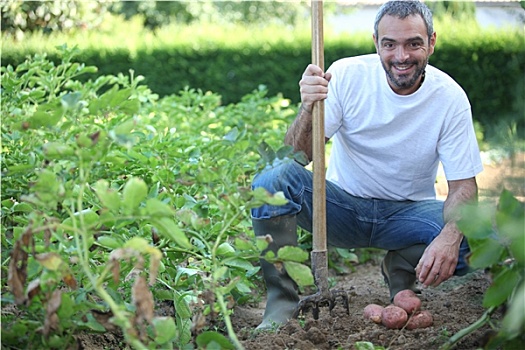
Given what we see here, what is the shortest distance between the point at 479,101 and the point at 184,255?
28.2 ft

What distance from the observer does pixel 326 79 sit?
8.43 ft

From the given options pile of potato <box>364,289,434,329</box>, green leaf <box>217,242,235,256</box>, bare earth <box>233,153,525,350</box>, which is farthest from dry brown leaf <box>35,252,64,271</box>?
pile of potato <box>364,289,434,329</box>

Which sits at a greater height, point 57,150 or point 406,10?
point 406,10

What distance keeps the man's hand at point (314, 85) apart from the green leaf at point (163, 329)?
Answer: 3.82 ft

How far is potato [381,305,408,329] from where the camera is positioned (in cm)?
241

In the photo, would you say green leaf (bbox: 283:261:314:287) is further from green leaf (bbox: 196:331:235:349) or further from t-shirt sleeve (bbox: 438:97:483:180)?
t-shirt sleeve (bbox: 438:97:483:180)

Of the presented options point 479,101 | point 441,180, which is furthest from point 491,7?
point 441,180

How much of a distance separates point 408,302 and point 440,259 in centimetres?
21

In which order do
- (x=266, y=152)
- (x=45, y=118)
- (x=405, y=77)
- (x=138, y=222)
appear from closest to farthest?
1. (x=45, y=118)
2. (x=266, y=152)
3. (x=138, y=222)
4. (x=405, y=77)

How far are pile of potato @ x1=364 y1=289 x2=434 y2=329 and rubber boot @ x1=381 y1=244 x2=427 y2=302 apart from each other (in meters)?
0.32

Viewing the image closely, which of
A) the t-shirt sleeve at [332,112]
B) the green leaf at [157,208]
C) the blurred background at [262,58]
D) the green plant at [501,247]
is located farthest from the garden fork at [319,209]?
the blurred background at [262,58]

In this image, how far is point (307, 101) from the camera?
257 centimetres

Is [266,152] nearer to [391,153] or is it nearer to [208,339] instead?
[208,339]

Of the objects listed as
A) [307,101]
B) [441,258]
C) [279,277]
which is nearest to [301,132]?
[307,101]
